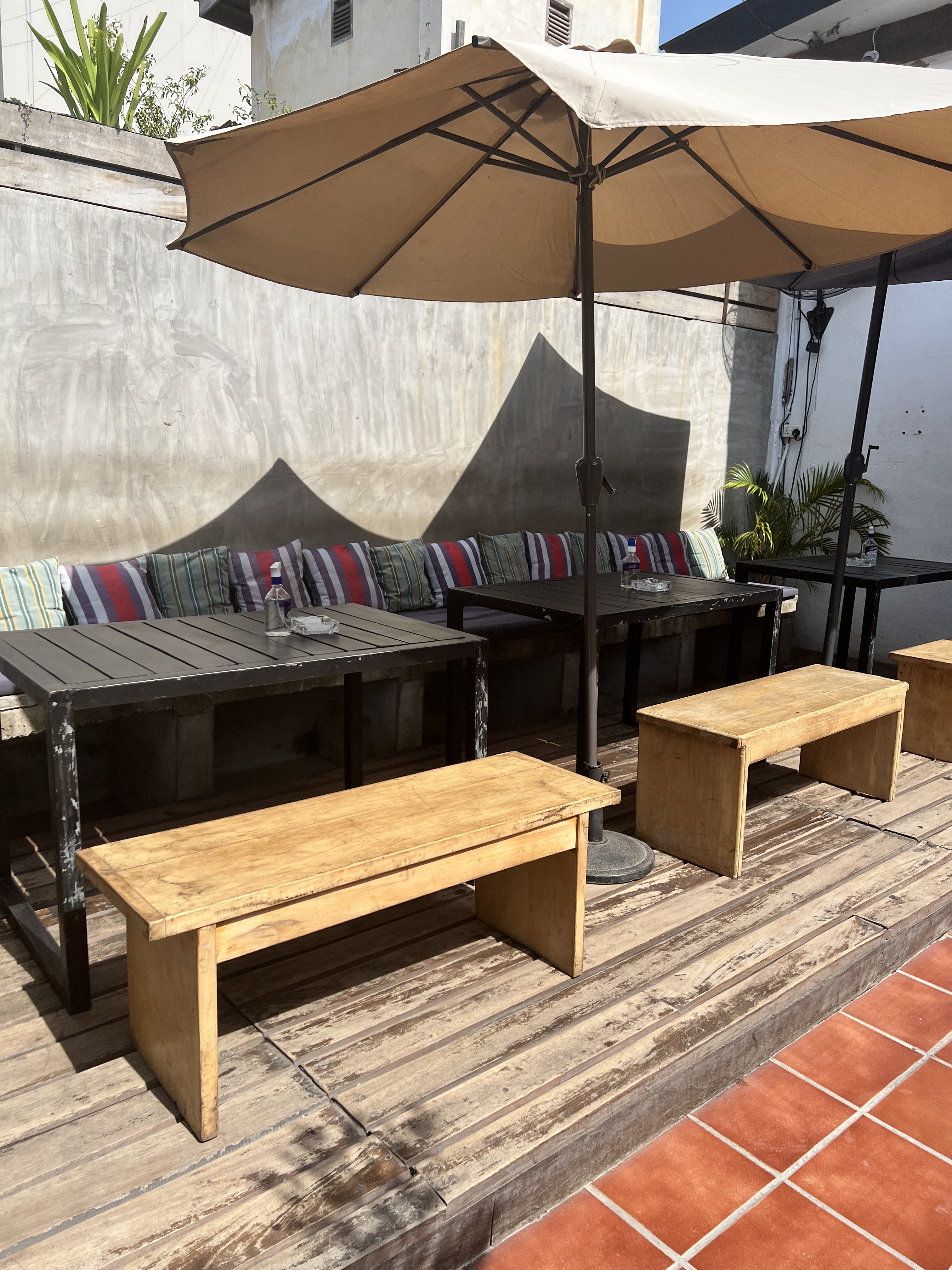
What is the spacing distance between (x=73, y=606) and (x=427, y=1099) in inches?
105

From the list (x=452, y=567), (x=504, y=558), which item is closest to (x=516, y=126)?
(x=452, y=567)

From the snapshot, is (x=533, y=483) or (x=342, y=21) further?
(x=342, y=21)

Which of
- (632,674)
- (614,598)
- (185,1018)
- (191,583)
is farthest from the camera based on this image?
(632,674)

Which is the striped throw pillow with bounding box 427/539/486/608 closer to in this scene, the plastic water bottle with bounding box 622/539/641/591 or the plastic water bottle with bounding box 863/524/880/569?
the plastic water bottle with bounding box 622/539/641/591

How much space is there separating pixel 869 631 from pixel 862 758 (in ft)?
5.61

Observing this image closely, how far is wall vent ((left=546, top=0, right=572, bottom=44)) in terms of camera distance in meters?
10.8

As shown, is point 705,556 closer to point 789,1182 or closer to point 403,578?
point 403,578

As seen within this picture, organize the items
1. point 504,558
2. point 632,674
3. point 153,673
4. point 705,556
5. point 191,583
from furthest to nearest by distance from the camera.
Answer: point 705,556
point 504,558
point 632,674
point 191,583
point 153,673

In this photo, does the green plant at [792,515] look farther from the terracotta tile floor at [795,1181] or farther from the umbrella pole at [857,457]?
the terracotta tile floor at [795,1181]

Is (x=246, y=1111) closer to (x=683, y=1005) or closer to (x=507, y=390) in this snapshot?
(x=683, y=1005)

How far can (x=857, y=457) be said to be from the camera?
4.28 metres

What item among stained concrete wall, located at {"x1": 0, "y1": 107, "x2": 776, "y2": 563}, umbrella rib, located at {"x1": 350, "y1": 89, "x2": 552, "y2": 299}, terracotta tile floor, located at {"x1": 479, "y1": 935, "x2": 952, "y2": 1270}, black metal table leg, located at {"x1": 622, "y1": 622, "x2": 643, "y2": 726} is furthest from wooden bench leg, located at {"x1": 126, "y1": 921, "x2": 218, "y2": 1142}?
black metal table leg, located at {"x1": 622, "y1": 622, "x2": 643, "y2": 726}

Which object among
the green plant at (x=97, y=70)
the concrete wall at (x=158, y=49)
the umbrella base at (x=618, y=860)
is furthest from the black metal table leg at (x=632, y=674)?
the concrete wall at (x=158, y=49)

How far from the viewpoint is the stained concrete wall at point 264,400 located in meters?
3.85
